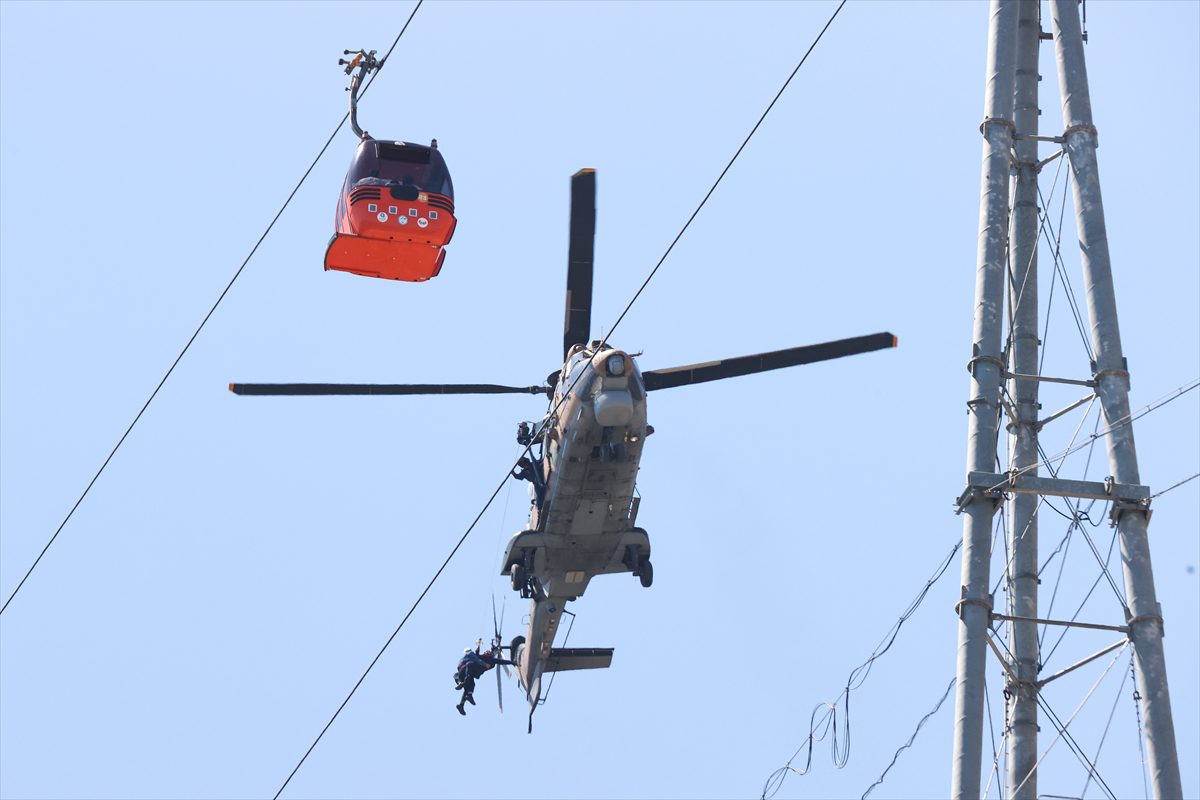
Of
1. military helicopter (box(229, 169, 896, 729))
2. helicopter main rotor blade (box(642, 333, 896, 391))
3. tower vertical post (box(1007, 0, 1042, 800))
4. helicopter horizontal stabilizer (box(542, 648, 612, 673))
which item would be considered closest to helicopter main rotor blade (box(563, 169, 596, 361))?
military helicopter (box(229, 169, 896, 729))

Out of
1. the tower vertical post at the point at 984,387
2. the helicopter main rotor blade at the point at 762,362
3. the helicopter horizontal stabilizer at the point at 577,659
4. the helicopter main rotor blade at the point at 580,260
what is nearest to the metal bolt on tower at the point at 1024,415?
the tower vertical post at the point at 984,387

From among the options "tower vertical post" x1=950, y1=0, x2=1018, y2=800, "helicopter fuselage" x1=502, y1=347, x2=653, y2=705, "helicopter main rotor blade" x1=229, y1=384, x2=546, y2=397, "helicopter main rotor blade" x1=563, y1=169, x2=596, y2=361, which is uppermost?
"helicopter main rotor blade" x1=563, y1=169, x2=596, y2=361

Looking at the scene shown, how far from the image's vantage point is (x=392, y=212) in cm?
3362

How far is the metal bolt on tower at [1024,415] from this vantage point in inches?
855

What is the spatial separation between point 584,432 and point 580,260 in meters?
3.45

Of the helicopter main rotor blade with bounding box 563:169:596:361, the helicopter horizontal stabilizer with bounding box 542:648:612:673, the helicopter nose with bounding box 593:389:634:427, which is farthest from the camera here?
the helicopter horizontal stabilizer with bounding box 542:648:612:673

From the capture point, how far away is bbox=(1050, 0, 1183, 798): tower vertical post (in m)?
21.3

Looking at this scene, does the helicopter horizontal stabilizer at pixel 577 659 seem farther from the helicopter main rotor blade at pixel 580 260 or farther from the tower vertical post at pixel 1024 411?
the tower vertical post at pixel 1024 411

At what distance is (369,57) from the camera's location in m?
34.8

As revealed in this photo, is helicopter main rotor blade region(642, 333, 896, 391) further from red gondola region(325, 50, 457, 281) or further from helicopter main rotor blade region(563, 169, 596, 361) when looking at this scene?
red gondola region(325, 50, 457, 281)

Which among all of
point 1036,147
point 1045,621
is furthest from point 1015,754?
point 1036,147

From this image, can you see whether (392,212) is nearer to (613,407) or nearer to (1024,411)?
(613,407)

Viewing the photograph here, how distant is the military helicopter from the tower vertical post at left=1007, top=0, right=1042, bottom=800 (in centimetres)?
609

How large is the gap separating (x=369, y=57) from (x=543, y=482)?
7.61 metres
